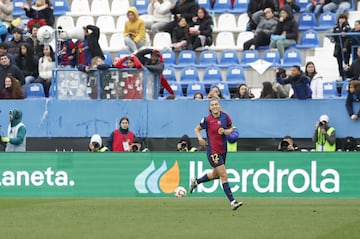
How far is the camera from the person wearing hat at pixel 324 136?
2362 centimetres

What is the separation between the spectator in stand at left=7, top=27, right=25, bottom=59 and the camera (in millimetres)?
27413

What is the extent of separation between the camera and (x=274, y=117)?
24547 mm

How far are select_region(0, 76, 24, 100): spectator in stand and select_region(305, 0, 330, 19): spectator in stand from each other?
8.17 meters

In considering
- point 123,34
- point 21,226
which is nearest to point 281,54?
point 123,34

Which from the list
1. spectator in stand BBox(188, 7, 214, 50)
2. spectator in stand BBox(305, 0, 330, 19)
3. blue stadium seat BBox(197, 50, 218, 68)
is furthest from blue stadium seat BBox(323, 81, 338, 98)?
spectator in stand BBox(188, 7, 214, 50)

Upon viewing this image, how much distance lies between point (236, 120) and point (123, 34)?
5.67 meters

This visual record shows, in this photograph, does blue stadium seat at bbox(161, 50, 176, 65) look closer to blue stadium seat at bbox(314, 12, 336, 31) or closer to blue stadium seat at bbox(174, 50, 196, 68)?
blue stadium seat at bbox(174, 50, 196, 68)

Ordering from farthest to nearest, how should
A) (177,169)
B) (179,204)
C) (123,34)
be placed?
(123,34)
(177,169)
(179,204)

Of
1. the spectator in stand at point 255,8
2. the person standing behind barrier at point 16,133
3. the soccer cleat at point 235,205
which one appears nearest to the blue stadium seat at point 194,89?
the spectator in stand at point 255,8

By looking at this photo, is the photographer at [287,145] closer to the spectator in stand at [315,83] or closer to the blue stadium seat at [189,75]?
the spectator in stand at [315,83]

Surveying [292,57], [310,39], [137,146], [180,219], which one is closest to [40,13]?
[137,146]

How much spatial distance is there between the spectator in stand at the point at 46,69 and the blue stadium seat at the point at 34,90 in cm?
28

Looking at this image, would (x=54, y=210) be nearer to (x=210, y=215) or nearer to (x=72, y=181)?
(x=210, y=215)

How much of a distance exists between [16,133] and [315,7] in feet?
31.0
